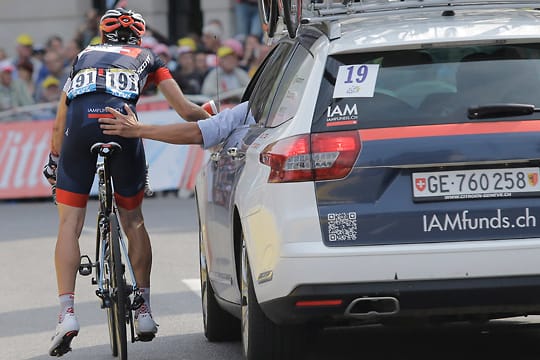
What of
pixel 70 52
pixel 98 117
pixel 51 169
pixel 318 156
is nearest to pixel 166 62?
pixel 70 52

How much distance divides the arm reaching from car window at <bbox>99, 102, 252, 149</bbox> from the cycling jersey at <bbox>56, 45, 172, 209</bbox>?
0.13m

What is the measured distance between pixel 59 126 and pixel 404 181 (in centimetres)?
252

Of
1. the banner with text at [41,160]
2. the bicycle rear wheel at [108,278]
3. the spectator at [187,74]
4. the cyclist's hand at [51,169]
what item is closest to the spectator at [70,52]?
the spectator at [187,74]

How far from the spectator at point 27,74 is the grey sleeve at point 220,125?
1455 cm

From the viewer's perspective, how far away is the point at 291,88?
7016 millimetres

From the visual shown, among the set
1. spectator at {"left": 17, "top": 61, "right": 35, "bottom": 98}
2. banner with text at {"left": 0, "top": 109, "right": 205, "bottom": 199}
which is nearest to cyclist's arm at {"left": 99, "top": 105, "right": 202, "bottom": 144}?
banner with text at {"left": 0, "top": 109, "right": 205, "bottom": 199}

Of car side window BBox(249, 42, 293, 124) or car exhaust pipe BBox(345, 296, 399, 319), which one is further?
car side window BBox(249, 42, 293, 124)

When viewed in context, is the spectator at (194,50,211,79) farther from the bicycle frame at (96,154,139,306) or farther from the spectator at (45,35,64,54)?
the bicycle frame at (96,154,139,306)

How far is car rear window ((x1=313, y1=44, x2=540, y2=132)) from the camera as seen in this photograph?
6543 millimetres

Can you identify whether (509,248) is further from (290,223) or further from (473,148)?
(290,223)

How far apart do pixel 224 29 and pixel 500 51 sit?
72.7 feet

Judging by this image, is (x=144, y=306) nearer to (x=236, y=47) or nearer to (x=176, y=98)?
(x=176, y=98)

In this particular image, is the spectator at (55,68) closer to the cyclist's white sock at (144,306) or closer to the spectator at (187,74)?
the spectator at (187,74)

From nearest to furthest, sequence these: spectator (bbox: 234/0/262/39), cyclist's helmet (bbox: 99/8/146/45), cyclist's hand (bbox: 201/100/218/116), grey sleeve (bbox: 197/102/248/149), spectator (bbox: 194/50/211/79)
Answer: grey sleeve (bbox: 197/102/248/149) < cyclist's helmet (bbox: 99/8/146/45) < cyclist's hand (bbox: 201/100/218/116) < spectator (bbox: 194/50/211/79) < spectator (bbox: 234/0/262/39)
